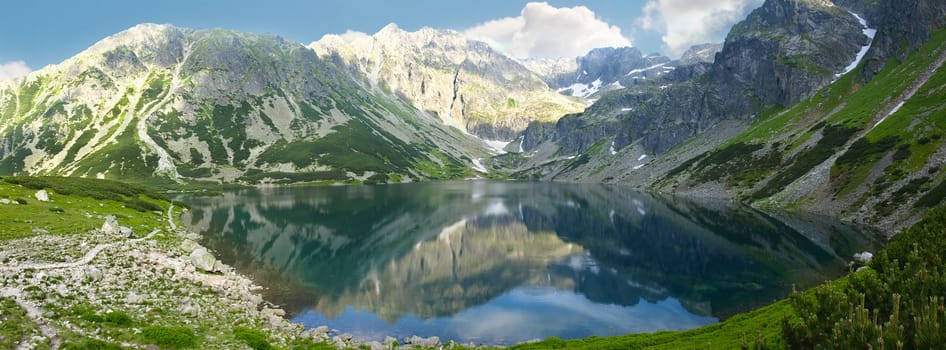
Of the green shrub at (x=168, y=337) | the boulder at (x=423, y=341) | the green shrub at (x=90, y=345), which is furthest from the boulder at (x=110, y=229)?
the boulder at (x=423, y=341)

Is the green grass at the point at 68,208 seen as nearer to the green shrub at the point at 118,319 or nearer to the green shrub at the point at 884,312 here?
the green shrub at the point at 118,319

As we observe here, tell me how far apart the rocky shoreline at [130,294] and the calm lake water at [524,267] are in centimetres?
369

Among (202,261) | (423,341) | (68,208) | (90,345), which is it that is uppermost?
(68,208)

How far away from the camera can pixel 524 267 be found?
5841cm

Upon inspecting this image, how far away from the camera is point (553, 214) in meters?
111

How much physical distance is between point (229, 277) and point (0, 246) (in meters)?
16.6

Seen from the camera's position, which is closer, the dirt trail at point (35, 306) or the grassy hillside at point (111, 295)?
the dirt trail at point (35, 306)

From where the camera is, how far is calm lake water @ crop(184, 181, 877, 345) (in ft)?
125

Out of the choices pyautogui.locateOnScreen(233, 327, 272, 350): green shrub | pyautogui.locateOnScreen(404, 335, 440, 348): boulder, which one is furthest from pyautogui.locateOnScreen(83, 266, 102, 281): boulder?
pyautogui.locateOnScreen(404, 335, 440, 348): boulder

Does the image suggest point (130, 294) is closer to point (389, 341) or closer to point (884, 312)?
point (389, 341)

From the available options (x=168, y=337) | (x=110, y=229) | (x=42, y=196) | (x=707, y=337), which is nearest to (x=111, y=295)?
(x=168, y=337)

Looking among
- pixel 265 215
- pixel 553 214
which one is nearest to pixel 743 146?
pixel 553 214

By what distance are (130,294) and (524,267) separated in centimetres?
4112

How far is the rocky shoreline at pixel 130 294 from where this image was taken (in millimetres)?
21781
